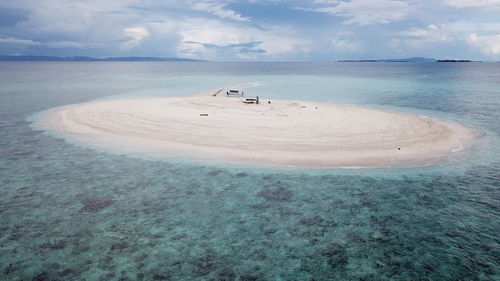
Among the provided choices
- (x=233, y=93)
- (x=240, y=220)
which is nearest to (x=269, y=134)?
(x=240, y=220)

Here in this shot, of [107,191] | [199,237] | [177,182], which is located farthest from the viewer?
[177,182]

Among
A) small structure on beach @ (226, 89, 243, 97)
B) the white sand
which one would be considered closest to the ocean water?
the white sand

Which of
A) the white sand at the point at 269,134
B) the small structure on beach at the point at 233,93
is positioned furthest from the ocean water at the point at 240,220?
the small structure on beach at the point at 233,93

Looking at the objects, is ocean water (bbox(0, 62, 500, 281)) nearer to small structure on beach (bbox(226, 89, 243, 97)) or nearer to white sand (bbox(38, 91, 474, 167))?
white sand (bbox(38, 91, 474, 167))

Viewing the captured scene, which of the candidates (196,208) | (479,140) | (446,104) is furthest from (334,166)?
(446,104)

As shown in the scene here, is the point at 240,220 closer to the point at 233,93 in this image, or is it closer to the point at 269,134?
the point at 269,134

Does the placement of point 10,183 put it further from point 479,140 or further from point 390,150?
point 479,140

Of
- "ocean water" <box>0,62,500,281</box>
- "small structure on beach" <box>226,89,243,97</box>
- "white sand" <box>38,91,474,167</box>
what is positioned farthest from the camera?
"small structure on beach" <box>226,89,243,97</box>

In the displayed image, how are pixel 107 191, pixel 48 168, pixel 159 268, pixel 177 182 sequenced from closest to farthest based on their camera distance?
pixel 159 268
pixel 107 191
pixel 177 182
pixel 48 168
